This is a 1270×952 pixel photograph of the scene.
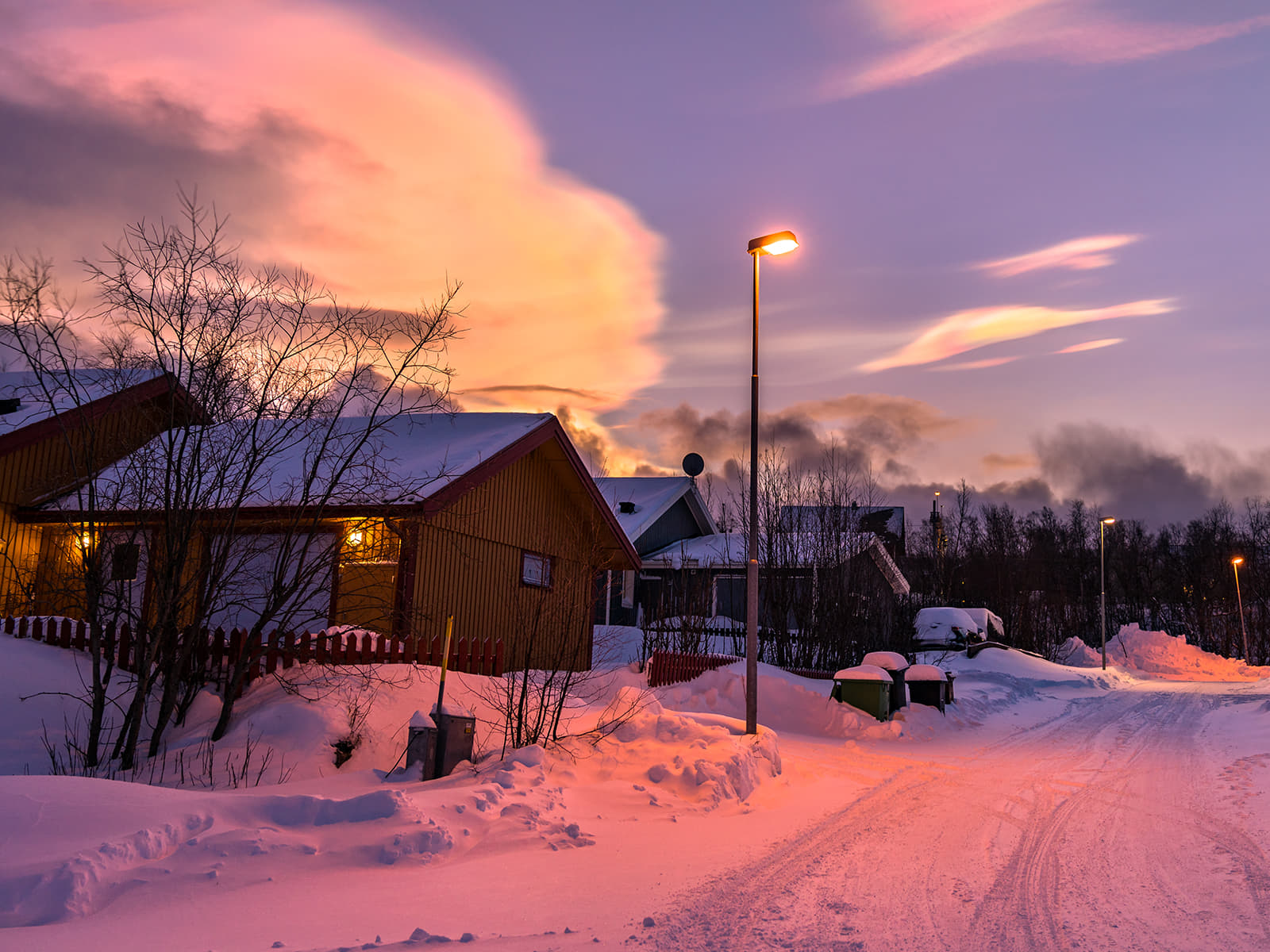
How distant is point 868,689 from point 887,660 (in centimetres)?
129

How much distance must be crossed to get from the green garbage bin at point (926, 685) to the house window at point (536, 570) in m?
8.33

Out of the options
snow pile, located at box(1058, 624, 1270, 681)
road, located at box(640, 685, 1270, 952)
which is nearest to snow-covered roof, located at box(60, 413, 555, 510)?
road, located at box(640, 685, 1270, 952)

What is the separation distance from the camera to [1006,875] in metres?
6.86

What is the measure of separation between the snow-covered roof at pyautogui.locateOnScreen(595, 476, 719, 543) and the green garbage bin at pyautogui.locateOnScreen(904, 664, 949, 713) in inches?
581

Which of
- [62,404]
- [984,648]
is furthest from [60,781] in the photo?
[984,648]

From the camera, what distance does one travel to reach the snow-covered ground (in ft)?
17.4

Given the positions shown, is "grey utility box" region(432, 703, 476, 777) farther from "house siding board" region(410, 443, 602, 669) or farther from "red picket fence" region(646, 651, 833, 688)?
"red picket fence" region(646, 651, 833, 688)

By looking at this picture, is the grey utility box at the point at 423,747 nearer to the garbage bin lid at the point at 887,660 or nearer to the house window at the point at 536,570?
the house window at the point at 536,570

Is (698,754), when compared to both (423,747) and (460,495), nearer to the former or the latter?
(423,747)

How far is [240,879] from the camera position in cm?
585

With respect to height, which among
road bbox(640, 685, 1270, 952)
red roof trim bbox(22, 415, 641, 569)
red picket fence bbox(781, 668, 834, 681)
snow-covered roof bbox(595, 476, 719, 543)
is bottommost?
road bbox(640, 685, 1270, 952)

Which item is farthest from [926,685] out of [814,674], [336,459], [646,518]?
[646,518]

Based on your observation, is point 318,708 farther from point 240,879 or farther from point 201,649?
point 240,879

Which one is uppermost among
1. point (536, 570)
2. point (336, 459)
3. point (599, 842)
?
point (336, 459)
